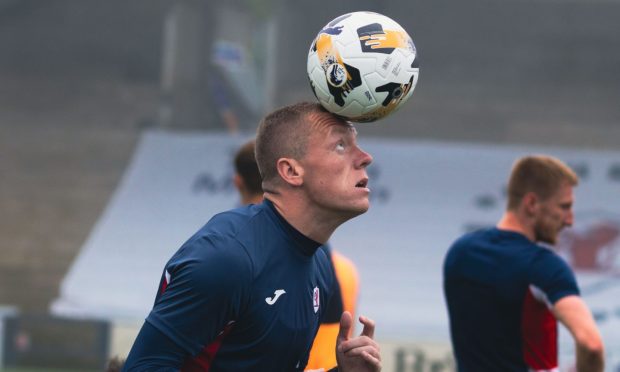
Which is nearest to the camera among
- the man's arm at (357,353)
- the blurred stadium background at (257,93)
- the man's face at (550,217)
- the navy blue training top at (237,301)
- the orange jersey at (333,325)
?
the navy blue training top at (237,301)

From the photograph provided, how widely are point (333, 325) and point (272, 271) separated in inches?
60.3

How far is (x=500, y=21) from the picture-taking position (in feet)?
62.2

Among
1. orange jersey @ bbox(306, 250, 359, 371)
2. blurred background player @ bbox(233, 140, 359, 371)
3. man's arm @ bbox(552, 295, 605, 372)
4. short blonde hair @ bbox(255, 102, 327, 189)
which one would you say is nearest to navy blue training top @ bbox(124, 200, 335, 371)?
short blonde hair @ bbox(255, 102, 327, 189)

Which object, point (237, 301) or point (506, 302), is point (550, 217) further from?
point (237, 301)

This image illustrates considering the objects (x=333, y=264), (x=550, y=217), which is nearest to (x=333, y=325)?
(x=333, y=264)

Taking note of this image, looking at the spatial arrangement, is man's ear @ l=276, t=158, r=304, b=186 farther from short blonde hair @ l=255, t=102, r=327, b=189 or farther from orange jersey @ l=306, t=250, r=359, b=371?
orange jersey @ l=306, t=250, r=359, b=371

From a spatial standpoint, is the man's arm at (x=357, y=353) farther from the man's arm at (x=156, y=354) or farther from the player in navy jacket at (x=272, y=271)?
the man's arm at (x=156, y=354)

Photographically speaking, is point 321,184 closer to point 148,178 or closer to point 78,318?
point 78,318

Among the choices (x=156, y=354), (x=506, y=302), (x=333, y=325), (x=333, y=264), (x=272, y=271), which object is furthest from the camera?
(x=333, y=264)

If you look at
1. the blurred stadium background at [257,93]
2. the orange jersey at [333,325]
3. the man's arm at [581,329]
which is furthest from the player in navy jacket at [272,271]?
the blurred stadium background at [257,93]

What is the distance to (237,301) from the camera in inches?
101

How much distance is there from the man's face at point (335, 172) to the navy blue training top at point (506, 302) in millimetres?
1608

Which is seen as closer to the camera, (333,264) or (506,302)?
(506,302)

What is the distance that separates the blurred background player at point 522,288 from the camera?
4.12 m
